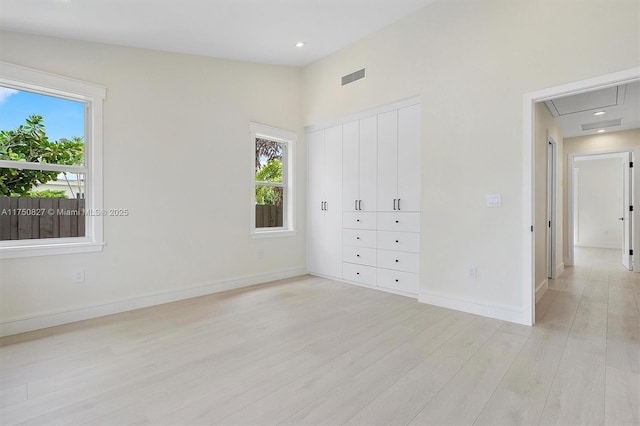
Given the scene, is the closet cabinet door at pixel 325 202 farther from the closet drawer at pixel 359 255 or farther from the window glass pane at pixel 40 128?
the window glass pane at pixel 40 128

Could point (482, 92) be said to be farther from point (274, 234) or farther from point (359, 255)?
point (274, 234)

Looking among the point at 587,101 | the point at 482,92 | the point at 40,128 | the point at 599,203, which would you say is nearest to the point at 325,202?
the point at 482,92

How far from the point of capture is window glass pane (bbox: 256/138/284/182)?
A: 4852 millimetres

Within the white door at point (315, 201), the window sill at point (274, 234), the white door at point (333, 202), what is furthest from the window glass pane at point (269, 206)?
the white door at point (333, 202)

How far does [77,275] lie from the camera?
315 centimetres

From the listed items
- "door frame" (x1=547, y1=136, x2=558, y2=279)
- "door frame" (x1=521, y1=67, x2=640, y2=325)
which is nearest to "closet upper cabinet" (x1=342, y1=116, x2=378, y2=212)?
"door frame" (x1=521, y1=67, x2=640, y2=325)

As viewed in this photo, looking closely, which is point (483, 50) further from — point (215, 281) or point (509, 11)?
point (215, 281)

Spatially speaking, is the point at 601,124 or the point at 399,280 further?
the point at 601,124

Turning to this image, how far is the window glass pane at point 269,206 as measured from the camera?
191 inches

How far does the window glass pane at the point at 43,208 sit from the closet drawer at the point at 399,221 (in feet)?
11.3

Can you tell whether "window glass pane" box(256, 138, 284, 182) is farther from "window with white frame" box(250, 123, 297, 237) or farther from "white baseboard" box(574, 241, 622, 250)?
"white baseboard" box(574, 241, 622, 250)

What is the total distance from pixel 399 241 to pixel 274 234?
1878 mm

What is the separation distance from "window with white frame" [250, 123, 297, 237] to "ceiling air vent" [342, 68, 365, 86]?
1149 mm

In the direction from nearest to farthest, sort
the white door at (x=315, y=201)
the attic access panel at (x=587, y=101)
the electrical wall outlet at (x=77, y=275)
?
the electrical wall outlet at (x=77, y=275) < the attic access panel at (x=587, y=101) < the white door at (x=315, y=201)
